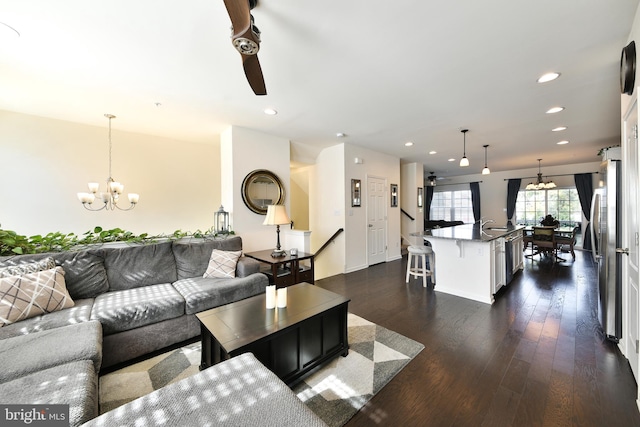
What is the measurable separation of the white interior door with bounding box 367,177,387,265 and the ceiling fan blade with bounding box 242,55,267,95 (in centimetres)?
398

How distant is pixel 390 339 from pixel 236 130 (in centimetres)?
351

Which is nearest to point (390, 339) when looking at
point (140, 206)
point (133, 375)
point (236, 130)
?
point (133, 375)

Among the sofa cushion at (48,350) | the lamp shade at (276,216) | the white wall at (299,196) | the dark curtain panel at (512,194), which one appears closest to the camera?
the sofa cushion at (48,350)

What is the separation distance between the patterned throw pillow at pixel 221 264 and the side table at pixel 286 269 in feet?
1.36

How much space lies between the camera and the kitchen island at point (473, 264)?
3.23 meters

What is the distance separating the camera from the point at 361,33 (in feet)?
5.78

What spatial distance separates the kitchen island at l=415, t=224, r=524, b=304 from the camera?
3229 millimetres

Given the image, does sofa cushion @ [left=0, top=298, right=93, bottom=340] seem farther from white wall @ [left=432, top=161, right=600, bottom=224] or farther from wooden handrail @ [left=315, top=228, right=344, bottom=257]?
white wall @ [left=432, top=161, right=600, bottom=224]

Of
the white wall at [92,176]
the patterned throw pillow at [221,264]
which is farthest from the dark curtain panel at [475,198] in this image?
the patterned throw pillow at [221,264]

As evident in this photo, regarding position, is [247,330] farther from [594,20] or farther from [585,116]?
[585,116]

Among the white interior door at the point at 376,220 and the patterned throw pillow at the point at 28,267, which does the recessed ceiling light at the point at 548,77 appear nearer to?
the white interior door at the point at 376,220

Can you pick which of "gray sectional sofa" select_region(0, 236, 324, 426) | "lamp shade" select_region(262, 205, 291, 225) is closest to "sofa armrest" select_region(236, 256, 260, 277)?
"gray sectional sofa" select_region(0, 236, 324, 426)

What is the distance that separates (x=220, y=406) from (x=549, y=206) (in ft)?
33.6

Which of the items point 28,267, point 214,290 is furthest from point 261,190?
point 28,267
